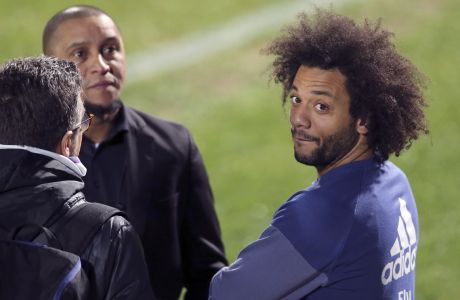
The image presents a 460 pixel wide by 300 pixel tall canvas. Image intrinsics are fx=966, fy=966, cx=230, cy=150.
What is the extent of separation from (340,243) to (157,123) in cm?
154

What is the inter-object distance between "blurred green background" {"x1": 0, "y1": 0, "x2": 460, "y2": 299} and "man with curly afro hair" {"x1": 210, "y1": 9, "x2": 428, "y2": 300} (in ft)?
10.3

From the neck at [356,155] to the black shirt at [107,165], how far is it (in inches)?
42.9

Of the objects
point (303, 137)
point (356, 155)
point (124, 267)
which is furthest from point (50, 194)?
point (356, 155)

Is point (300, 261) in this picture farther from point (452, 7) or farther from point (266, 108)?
point (452, 7)

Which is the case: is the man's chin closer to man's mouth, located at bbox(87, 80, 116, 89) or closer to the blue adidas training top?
man's mouth, located at bbox(87, 80, 116, 89)

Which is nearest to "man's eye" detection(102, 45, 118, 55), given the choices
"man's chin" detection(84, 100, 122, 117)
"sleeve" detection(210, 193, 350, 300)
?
"man's chin" detection(84, 100, 122, 117)

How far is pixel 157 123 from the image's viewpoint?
4.62 metres

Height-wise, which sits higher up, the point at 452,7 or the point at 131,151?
the point at 452,7

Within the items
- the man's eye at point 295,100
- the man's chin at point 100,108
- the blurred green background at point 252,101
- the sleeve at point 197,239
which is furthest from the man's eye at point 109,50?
the blurred green background at point 252,101

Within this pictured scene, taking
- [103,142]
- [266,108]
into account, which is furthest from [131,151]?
[266,108]

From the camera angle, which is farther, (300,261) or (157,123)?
(157,123)

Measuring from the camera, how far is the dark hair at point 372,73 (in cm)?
365

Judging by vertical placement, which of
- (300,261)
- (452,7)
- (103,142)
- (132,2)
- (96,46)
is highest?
(452,7)

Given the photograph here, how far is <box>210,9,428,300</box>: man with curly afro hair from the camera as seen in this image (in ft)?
11.0
